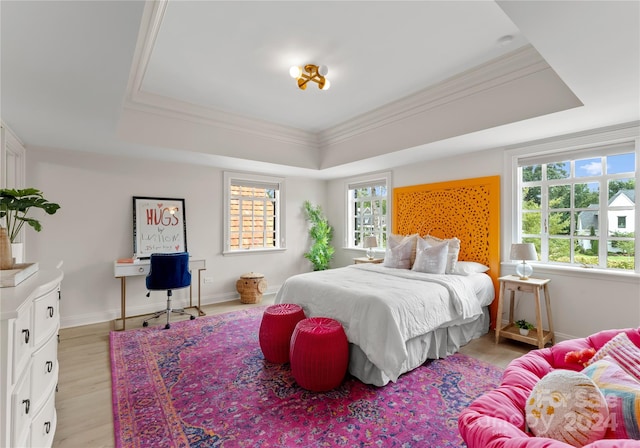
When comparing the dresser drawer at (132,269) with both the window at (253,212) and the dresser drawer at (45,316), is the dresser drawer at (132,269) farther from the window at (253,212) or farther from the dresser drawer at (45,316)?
the dresser drawer at (45,316)

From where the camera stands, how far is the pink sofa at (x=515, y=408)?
100cm

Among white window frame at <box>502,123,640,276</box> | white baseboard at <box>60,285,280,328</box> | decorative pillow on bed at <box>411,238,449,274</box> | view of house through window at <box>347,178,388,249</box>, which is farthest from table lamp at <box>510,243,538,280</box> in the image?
white baseboard at <box>60,285,280,328</box>

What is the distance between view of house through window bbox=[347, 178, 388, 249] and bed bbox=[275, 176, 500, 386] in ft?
2.42

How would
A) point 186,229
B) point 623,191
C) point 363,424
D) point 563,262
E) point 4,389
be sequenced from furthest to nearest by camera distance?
point 186,229, point 563,262, point 623,191, point 363,424, point 4,389

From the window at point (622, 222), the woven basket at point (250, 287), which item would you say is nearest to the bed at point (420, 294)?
the window at point (622, 222)

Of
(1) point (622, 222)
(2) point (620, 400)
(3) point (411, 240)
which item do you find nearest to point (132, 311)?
(3) point (411, 240)

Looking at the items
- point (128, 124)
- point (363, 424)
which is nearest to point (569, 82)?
point (363, 424)

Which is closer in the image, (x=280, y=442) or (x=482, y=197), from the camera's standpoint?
(x=280, y=442)

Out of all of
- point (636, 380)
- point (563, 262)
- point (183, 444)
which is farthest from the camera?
point (563, 262)

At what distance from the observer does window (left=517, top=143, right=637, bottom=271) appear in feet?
9.77

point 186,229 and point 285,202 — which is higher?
point 285,202

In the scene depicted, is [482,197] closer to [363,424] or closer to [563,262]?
[563,262]

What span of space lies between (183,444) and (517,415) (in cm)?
179

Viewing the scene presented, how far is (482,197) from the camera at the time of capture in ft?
12.6
